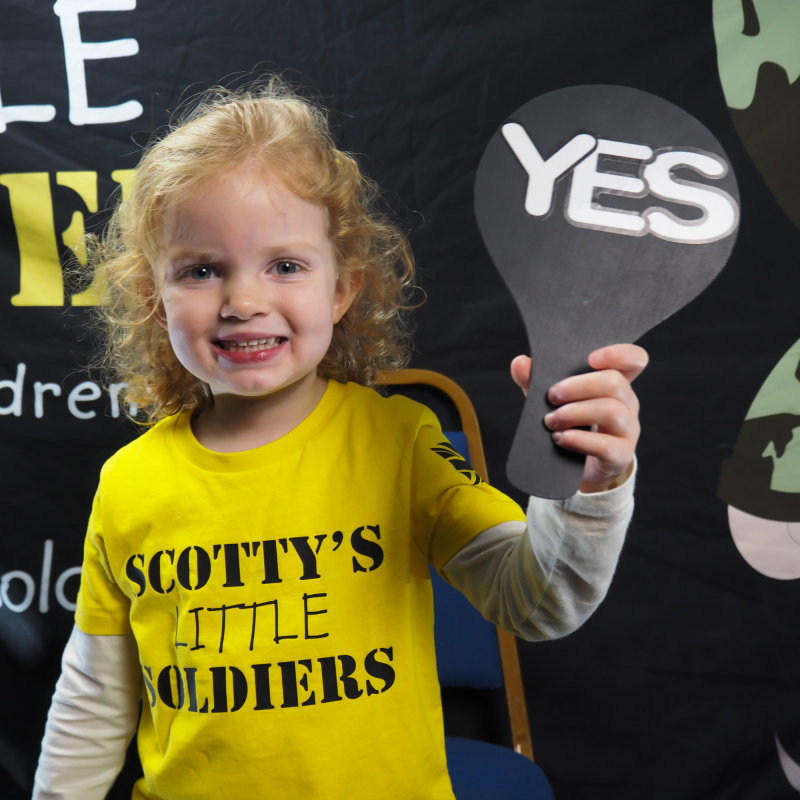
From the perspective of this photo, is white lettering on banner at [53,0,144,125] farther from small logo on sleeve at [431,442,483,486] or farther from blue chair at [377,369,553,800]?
small logo on sleeve at [431,442,483,486]

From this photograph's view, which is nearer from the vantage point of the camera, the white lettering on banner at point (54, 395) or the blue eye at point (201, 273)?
the blue eye at point (201, 273)

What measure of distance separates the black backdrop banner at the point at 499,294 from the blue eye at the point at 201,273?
1.86ft

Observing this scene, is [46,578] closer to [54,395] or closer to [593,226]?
[54,395]

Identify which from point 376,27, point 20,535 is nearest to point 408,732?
point 20,535

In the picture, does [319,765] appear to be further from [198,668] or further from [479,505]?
[479,505]

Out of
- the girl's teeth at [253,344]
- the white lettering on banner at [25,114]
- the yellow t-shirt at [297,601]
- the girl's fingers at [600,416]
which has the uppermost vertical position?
the white lettering on banner at [25,114]

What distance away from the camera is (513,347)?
1081 mm

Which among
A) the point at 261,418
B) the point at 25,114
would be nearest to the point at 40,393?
the point at 25,114

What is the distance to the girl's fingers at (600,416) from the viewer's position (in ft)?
1.24

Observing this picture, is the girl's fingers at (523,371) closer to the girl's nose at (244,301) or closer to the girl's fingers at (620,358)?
the girl's fingers at (620,358)

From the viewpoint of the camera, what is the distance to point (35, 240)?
112 cm

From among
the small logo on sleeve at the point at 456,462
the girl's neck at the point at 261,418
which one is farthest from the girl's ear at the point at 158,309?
the small logo on sleeve at the point at 456,462

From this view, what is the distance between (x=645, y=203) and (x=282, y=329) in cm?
28

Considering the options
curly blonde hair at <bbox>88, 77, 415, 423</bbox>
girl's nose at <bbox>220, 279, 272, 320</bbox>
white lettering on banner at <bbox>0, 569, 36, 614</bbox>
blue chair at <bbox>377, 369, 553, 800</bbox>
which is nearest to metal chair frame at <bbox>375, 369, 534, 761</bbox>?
blue chair at <bbox>377, 369, 553, 800</bbox>
